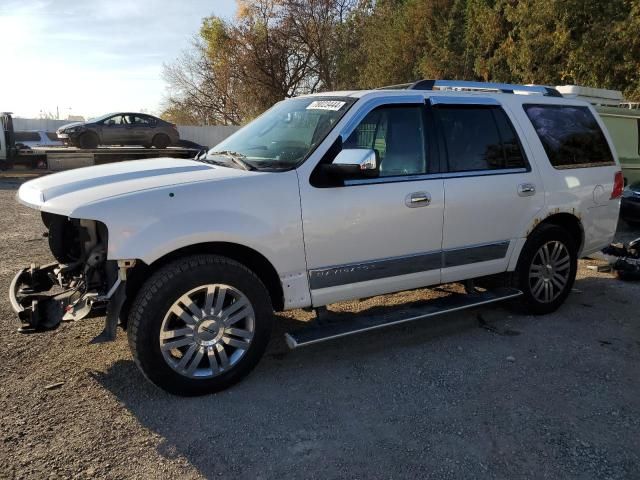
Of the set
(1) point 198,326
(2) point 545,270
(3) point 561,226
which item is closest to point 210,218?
(1) point 198,326

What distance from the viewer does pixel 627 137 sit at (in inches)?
368

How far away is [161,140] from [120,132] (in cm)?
160

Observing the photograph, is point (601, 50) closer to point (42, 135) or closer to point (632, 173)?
point (632, 173)

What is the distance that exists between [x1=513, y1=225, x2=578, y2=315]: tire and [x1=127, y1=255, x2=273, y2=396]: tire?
8.50ft

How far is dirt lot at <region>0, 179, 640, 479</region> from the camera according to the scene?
9.28 feet

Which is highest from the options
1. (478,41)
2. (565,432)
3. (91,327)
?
(478,41)

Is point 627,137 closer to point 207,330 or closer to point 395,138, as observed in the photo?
point 395,138

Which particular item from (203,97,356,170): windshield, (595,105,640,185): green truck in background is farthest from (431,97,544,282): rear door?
(595,105,640,185): green truck in background

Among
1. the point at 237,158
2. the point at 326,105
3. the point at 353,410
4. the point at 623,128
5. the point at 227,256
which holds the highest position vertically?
the point at 326,105

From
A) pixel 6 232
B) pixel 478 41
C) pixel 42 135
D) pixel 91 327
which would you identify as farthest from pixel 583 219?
pixel 42 135

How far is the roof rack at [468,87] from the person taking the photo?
4.47 metres

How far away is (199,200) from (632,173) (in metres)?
8.81

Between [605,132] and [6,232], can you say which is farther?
[6,232]

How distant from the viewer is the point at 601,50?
1294 centimetres
